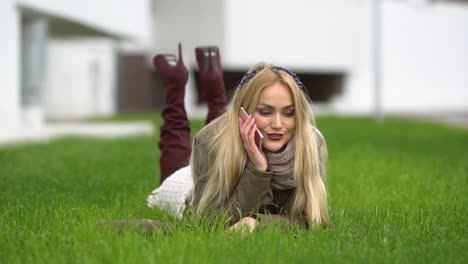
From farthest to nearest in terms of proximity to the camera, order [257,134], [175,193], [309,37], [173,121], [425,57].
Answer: [425,57] → [309,37] → [173,121] → [175,193] → [257,134]

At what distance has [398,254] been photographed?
362cm

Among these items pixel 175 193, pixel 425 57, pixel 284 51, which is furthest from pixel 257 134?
pixel 425 57

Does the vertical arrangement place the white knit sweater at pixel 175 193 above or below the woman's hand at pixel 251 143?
below

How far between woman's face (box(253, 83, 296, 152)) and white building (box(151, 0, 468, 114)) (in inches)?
785

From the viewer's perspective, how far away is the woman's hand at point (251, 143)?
405 centimetres

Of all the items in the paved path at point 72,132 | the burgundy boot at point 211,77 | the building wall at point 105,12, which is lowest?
the paved path at point 72,132

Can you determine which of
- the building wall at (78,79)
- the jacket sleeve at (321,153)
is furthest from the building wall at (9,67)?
the building wall at (78,79)

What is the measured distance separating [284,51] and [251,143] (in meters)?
26.3

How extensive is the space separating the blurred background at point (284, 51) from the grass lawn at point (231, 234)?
10878 mm

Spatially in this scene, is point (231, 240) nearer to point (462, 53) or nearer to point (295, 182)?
point (295, 182)

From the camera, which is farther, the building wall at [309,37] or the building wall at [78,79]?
the building wall at [309,37]

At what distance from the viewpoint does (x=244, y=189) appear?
421 centimetres

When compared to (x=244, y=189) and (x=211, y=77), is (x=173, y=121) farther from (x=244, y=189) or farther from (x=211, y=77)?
(x=244, y=189)

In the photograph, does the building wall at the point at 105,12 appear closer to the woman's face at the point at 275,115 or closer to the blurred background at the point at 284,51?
the blurred background at the point at 284,51
